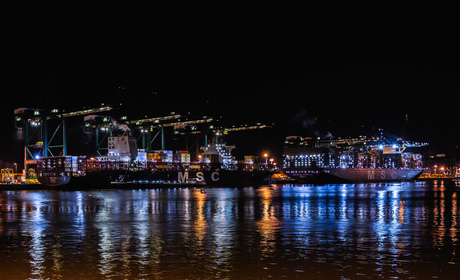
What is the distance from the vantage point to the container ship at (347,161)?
4707 inches

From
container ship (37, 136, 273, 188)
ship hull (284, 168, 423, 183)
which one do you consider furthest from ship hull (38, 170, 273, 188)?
ship hull (284, 168, 423, 183)

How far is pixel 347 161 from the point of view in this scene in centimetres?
12531

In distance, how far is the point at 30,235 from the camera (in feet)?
66.1

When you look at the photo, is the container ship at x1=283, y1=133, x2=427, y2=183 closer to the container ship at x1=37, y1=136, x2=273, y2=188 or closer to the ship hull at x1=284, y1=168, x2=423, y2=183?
the ship hull at x1=284, y1=168, x2=423, y2=183

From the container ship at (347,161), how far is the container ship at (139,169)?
1530 cm

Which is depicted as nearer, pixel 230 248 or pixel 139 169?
pixel 230 248

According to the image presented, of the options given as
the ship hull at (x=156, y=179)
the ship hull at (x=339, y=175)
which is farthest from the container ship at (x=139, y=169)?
the ship hull at (x=339, y=175)

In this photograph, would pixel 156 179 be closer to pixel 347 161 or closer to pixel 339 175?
pixel 339 175

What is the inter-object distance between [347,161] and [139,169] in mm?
56120

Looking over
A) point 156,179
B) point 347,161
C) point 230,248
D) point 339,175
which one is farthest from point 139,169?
point 230,248

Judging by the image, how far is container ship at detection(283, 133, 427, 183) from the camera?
119556 millimetres

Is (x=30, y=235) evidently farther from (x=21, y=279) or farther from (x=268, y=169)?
(x=268, y=169)

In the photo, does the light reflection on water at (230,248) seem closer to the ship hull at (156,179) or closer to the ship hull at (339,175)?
the ship hull at (156,179)

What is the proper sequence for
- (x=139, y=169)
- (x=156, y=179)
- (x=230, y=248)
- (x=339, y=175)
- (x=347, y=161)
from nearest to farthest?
(x=230, y=248), (x=139, y=169), (x=156, y=179), (x=339, y=175), (x=347, y=161)
